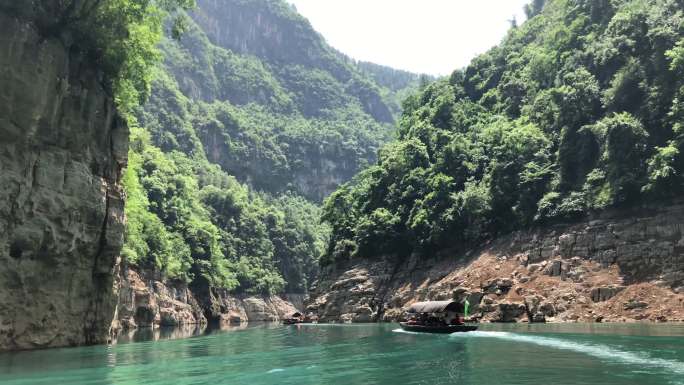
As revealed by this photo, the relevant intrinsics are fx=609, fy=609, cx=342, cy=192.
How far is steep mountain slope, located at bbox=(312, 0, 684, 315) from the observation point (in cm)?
5844

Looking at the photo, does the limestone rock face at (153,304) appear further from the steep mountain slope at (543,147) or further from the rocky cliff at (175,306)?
the steep mountain slope at (543,147)

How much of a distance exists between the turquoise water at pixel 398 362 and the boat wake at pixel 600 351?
4cm

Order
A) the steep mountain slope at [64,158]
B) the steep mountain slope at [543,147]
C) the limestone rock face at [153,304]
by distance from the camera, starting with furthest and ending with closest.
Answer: the limestone rock face at [153,304] < the steep mountain slope at [543,147] < the steep mountain slope at [64,158]

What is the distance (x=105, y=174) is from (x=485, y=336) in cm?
2901

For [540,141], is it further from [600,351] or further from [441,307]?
[600,351]

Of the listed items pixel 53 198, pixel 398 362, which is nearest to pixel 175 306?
pixel 53 198

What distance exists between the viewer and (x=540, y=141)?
240ft

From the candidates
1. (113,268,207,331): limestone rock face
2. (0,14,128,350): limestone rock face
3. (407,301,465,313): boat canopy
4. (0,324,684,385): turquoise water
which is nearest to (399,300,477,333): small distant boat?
(407,301,465,313): boat canopy

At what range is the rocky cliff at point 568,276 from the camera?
2005 inches

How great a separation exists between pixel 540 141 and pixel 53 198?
55.1 metres

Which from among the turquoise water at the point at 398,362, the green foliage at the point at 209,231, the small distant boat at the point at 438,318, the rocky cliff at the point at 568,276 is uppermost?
the green foliage at the point at 209,231

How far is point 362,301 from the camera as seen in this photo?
250ft

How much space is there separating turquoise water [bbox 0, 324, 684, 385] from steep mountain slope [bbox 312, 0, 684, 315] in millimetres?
22034

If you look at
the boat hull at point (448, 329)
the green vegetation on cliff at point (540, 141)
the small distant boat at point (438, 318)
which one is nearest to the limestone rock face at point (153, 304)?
the green vegetation on cliff at point (540, 141)
